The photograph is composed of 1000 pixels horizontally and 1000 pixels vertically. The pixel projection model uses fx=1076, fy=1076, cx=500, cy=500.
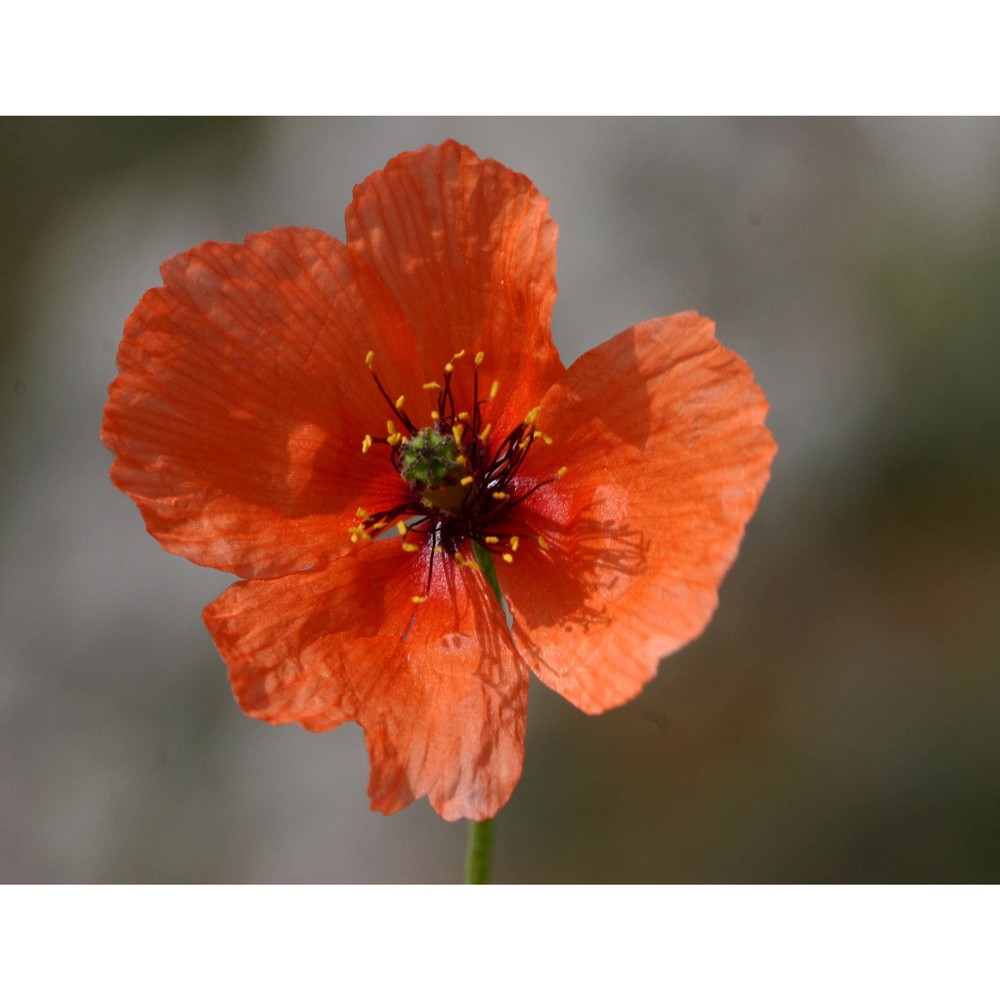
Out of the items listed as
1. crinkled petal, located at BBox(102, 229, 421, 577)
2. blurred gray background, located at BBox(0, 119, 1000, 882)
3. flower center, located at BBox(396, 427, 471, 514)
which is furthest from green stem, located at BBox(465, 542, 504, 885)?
blurred gray background, located at BBox(0, 119, 1000, 882)

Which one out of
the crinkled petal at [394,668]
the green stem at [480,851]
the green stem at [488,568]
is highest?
the green stem at [488,568]

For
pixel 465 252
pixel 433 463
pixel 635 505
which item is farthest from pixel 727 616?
pixel 465 252

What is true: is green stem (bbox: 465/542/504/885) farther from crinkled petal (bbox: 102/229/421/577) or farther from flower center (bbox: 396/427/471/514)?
crinkled petal (bbox: 102/229/421/577)

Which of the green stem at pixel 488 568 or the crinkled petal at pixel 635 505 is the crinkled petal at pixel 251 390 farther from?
the crinkled petal at pixel 635 505

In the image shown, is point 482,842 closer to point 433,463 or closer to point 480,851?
point 480,851

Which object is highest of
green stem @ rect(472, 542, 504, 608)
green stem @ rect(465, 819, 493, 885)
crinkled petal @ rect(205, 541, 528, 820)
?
green stem @ rect(472, 542, 504, 608)

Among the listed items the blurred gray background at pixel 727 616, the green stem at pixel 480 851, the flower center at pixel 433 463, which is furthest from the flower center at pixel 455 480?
the blurred gray background at pixel 727 616
